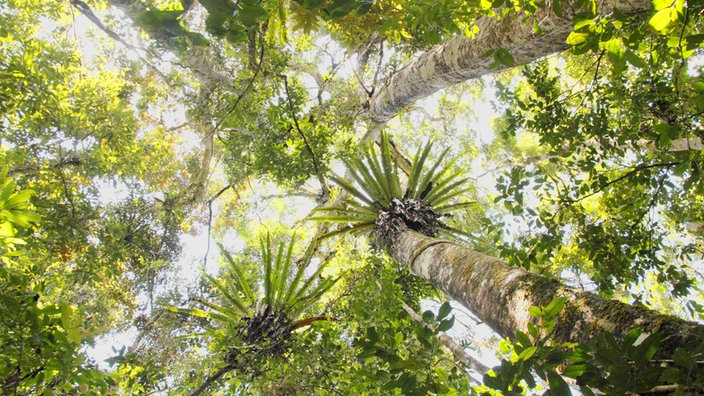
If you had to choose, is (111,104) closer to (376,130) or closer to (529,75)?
(376,130)

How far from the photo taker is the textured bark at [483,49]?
2220mm

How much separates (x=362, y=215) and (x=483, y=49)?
284 centimetres

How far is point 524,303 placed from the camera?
1.72 meters

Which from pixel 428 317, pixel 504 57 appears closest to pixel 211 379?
pixel 428 317

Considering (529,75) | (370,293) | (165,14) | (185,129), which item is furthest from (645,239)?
(185,129)

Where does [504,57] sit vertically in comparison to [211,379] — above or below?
below

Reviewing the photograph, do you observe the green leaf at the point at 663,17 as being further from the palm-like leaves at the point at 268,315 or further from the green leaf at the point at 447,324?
the palm-like leaves at the point at 268,315

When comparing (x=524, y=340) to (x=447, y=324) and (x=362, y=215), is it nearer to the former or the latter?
(x=447, y=324)

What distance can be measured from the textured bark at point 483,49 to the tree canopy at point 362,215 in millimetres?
23

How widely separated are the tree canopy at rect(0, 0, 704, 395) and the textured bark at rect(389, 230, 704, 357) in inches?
0.5

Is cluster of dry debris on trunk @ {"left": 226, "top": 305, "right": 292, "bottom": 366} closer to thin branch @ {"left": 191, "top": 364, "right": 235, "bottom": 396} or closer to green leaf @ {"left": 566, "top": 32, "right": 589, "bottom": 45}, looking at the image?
thin branch @ {"left": 191, "top": 364, "right": 235, "bottom": 396}

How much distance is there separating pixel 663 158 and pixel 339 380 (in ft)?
10.5

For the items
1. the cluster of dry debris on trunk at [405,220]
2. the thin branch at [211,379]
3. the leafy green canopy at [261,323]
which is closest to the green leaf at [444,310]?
the leafy green canopy at [261,323]

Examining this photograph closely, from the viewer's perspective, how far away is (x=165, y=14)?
0.99m
